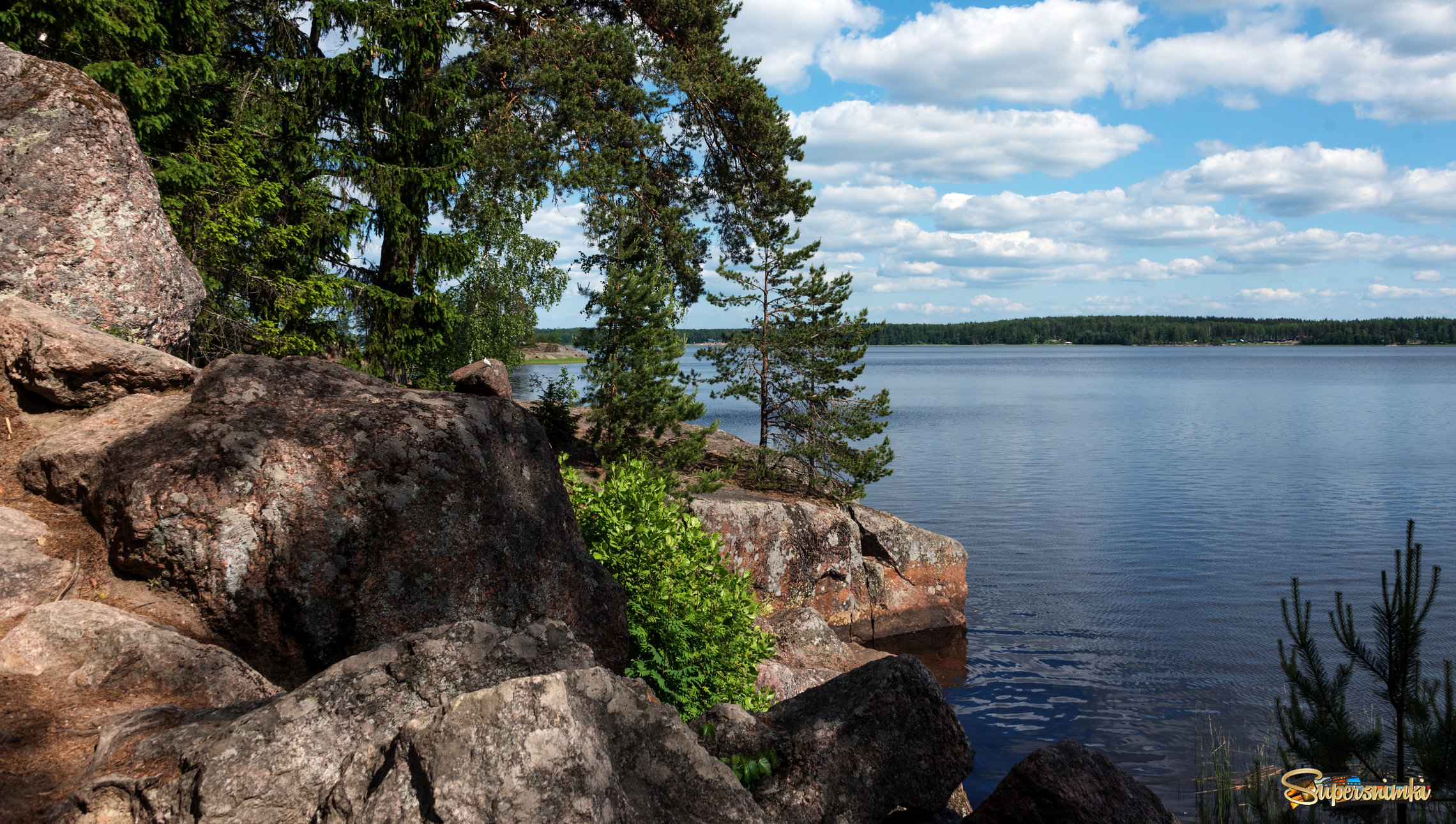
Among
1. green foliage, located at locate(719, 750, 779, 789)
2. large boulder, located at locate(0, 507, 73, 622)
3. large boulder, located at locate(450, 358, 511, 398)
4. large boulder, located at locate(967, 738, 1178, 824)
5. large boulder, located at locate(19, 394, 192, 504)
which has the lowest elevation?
large boulder, located at locate(967, 738, 1178, 824)

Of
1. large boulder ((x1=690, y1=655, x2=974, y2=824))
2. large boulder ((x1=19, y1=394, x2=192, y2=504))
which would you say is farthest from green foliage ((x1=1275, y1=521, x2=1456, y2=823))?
large boulder ((x1=19, y1=394, x2=192, y2=504))

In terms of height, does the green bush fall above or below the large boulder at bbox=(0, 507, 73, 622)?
below

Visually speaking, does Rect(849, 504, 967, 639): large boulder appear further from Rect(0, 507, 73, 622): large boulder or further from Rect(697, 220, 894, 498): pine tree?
Rect(0, 507, 73, 622): large boulder

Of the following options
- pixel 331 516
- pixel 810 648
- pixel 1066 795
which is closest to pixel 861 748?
pixel 1066 795

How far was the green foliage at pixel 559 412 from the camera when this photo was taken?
17422 mm

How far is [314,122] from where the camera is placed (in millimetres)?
18547

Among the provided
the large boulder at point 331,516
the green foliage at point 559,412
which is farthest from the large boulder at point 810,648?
the large boulder at point 331,516

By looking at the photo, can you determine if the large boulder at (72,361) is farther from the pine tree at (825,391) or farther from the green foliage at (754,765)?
the pine tree at (825,391)

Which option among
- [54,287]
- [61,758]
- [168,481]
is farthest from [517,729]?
[54,287]

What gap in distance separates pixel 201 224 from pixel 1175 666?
20.6 meters

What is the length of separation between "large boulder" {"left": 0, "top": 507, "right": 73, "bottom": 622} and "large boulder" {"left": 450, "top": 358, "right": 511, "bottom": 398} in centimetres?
735

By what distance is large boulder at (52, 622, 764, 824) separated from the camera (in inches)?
135

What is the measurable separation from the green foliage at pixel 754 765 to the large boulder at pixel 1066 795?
66.7 inches

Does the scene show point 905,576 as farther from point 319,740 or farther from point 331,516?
point 319,740
